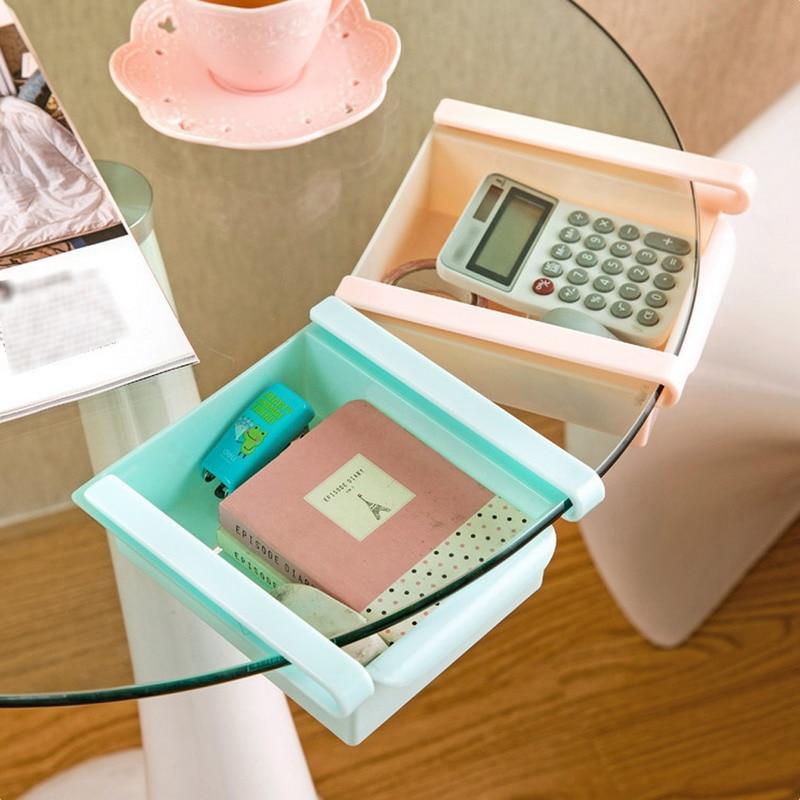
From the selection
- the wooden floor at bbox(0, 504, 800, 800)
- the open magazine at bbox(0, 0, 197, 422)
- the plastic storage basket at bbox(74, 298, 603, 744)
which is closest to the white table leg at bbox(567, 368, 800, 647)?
the wooden floor at bbox(0, 504, 800, 800)

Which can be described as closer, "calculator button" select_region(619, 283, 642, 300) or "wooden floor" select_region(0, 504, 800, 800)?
"calculator button" select_region(619, 283, 642, 300)

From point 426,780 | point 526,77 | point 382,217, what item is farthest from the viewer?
point 426,780

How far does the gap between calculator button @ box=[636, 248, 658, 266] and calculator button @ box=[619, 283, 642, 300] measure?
0.02 m

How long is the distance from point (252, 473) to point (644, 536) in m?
0.65

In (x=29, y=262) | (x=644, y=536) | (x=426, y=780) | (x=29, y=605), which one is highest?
(x=29, y=262)

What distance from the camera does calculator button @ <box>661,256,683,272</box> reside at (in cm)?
74

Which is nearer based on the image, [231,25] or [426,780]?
[231,25]

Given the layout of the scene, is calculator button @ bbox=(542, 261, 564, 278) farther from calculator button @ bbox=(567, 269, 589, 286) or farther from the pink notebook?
the pink notebook

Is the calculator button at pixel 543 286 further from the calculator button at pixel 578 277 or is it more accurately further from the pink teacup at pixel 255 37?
the pink teacup at pixel 255 37

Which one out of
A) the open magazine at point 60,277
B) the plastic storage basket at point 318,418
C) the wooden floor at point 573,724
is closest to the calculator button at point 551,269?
the plastic storage basket at point 318,418

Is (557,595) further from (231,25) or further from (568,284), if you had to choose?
(231,25)

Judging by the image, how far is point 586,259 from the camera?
742 mm

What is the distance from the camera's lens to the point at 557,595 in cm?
123

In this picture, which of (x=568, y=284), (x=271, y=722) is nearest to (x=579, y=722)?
(x=271, y=722)
